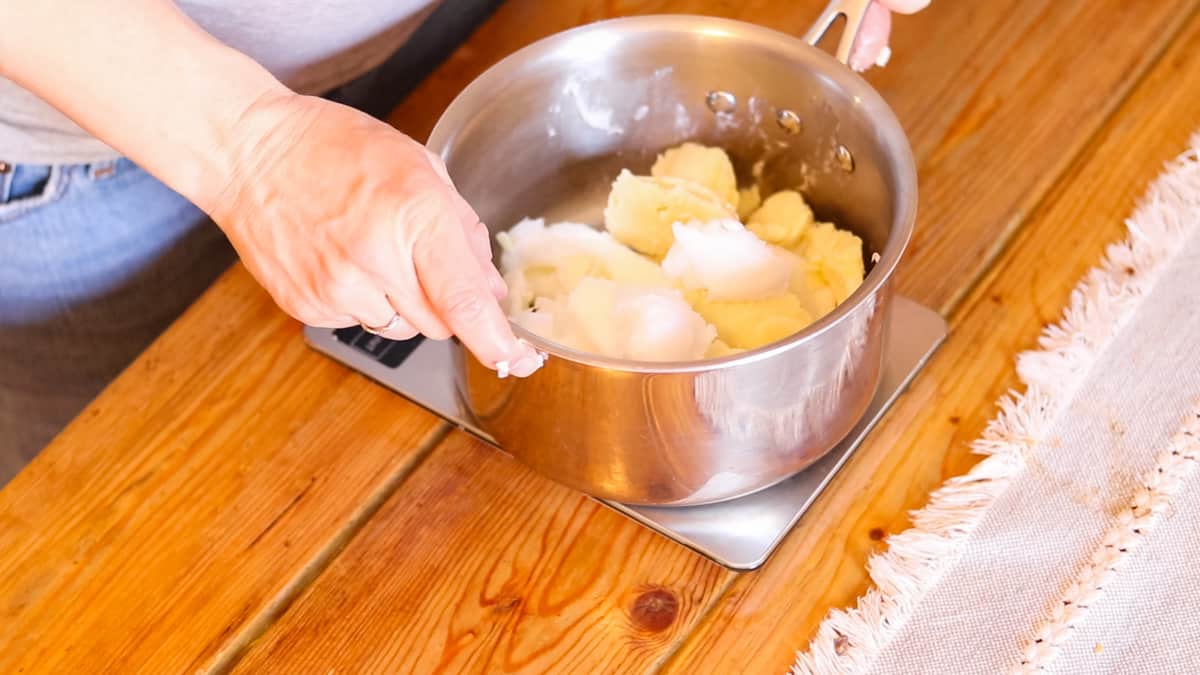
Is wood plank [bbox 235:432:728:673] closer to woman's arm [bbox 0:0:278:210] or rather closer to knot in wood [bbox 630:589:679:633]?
knot in wood [bbox 630:589:679:633]

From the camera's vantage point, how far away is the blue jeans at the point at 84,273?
2.90 feet

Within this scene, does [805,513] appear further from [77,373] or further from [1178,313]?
[77,373]

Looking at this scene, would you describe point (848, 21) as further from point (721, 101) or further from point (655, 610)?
point (655, 610)

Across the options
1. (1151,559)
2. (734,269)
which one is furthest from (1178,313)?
(734,269)

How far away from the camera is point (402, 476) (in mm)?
732

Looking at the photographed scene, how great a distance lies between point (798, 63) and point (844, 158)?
0.07 m

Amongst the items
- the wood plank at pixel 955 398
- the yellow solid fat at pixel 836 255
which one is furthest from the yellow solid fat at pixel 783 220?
the wood plank at pixel 955 398

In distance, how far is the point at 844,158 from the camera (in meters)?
0.76

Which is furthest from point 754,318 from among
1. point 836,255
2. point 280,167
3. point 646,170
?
point 280,167

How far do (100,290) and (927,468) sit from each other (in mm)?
650

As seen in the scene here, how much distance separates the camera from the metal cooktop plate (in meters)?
0.68

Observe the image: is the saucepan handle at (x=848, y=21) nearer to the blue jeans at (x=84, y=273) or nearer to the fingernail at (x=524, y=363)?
the fingernail at (x=524, y=363)

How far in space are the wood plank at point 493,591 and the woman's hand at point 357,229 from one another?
0.14 meters

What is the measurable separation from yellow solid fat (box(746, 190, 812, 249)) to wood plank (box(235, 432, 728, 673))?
0.22 meters
